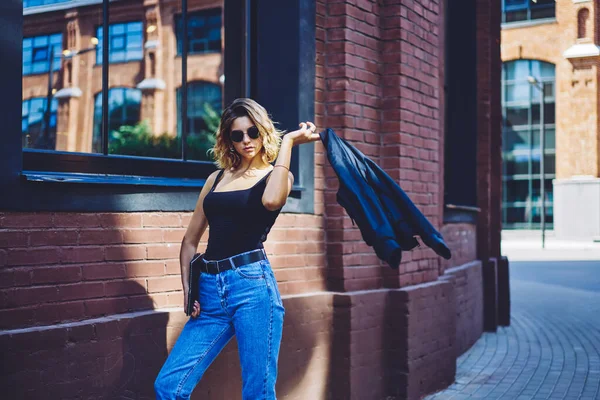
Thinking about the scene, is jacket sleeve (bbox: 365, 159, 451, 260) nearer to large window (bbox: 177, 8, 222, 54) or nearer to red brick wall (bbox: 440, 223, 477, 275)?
red brick wall (bbox: 440, 223, 477, 275)

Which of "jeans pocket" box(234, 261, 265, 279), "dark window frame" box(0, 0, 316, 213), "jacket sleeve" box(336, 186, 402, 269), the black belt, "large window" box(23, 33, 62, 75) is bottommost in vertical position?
"jeans pocket" box(234, 261, 265, 279)

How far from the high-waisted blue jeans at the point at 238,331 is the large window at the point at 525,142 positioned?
119 feet

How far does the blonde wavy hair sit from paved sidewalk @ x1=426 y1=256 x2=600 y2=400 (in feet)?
10.3

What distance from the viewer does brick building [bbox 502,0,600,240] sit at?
1339 inches

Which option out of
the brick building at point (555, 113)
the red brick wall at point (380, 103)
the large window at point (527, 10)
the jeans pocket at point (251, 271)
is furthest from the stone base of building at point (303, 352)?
the large window at point (527, 10)

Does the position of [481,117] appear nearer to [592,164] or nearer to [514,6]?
[592,164]

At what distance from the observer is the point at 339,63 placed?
531 centimetres

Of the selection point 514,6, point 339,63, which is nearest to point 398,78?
point 339,63

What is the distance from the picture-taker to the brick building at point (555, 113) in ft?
112

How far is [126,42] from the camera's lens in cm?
2164

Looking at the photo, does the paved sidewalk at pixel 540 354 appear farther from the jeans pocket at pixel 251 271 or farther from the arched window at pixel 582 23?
the arched window at pixel 582 23

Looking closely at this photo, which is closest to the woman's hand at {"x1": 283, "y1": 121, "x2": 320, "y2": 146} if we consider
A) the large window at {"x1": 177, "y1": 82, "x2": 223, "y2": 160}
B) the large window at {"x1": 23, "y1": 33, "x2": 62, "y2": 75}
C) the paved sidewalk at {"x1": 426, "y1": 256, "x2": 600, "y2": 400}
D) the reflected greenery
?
the paved sidewalk at {"x1": 426, "y1": 256, "x2": 600, "y2": 400}

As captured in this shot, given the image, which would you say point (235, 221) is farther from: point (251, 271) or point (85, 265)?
point (85, 265)

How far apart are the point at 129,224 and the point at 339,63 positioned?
2062mm
